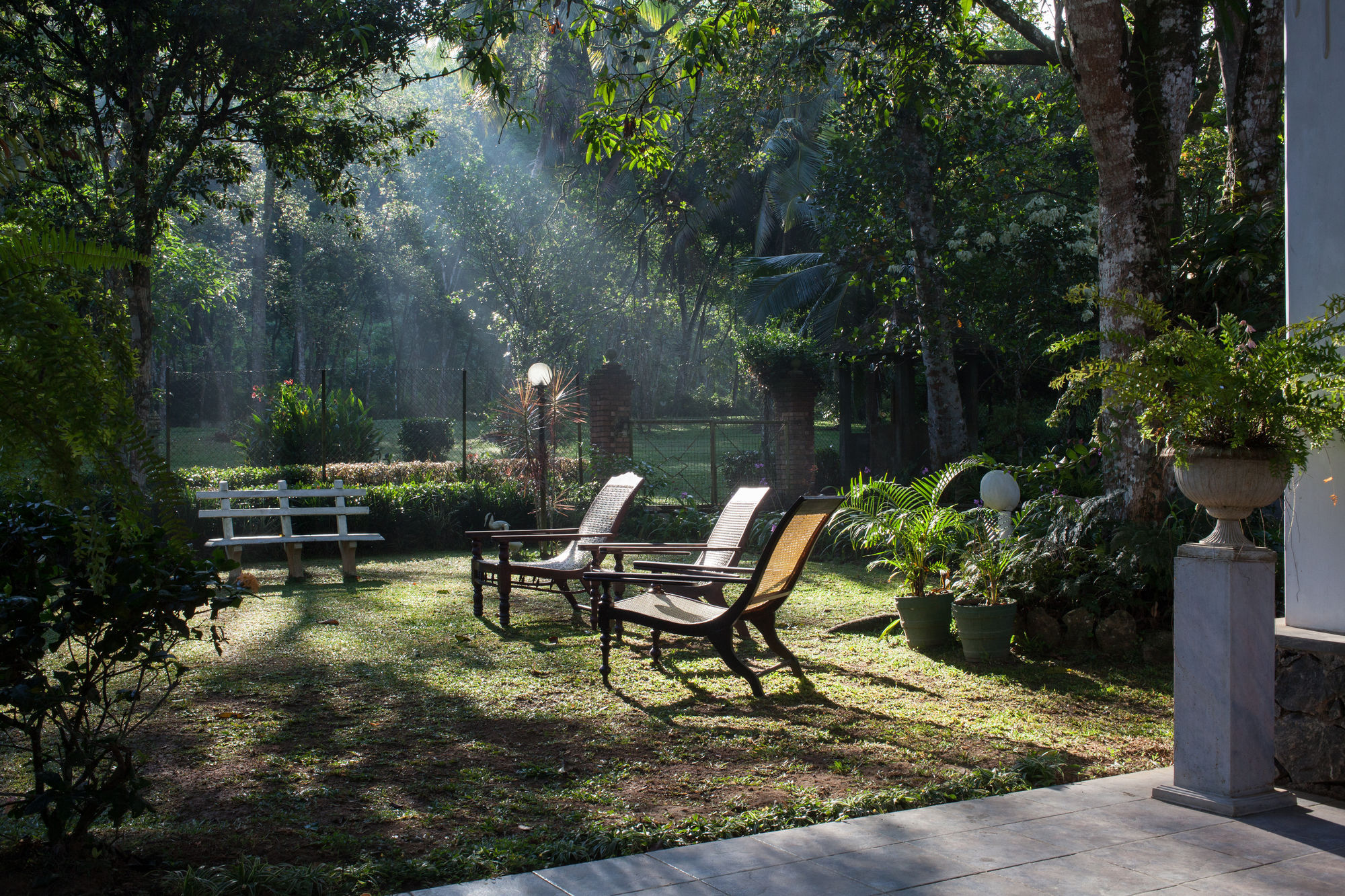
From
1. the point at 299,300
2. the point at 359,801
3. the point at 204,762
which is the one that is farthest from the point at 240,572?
the point at 299,300

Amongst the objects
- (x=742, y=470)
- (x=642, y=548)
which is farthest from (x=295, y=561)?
(x=742, y=470)

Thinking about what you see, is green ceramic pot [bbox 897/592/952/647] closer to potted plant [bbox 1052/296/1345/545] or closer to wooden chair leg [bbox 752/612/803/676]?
wooden chair leg [bbox 752/612/803/676]

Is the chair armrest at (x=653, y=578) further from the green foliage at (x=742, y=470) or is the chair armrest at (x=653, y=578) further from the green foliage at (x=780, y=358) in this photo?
the green foliage at (x=742, y=470)

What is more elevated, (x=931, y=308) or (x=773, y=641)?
(x=931, y=308)

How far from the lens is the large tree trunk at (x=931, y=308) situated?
442 inches

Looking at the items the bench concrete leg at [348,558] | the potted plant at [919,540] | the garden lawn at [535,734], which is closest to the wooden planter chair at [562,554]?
the garden lawn at [535,734]

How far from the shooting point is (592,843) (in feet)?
9.25

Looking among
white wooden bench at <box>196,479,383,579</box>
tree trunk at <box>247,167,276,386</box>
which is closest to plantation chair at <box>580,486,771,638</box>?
white wooden bench at <box>196,479,383,579</box>

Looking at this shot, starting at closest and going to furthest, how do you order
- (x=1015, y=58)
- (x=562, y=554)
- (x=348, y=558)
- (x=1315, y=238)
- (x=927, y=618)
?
(x=1315, y=238) → (x=927, y=618) → (x=562, y=554) → (x=1015, y=58) → (x=348, y=558)

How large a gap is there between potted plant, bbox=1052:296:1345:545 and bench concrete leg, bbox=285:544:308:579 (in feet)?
26.5

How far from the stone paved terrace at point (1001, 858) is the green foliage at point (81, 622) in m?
0.90

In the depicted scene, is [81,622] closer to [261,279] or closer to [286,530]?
[286,530]

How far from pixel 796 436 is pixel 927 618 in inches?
334

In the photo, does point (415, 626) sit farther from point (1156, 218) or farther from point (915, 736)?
point (1156, 218)
